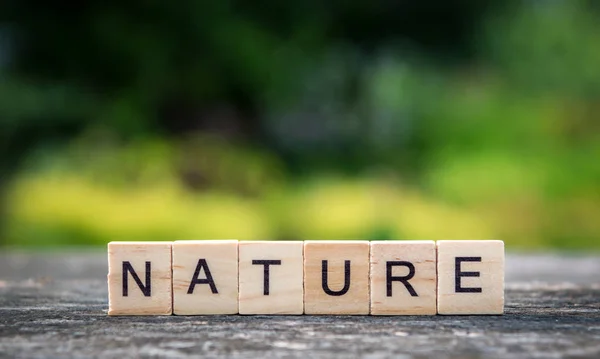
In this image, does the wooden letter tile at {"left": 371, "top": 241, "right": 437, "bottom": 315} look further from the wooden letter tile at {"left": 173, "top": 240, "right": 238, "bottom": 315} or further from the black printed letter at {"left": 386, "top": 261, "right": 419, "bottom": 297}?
the wooden letter tile at {"left": 173, "top": 240, "right": 238, "bottom": 315}

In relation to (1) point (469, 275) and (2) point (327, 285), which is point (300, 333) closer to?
(2) point (327, 285)

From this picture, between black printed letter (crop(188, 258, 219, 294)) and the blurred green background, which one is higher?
the blurred green background

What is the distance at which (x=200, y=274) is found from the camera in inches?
50.0

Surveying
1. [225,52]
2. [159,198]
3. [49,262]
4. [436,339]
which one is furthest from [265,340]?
[225,52]

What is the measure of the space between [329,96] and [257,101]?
1.71 ft

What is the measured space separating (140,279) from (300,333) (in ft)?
1.10

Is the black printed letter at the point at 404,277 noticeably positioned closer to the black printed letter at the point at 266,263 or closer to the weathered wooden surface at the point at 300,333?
the weathered wooden surface at the point at 300,333

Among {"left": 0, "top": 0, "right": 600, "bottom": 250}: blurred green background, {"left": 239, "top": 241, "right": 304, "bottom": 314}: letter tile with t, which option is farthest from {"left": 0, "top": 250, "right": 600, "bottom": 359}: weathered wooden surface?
{"left": 0, "top": 0, "right": 600, "bottom": 250}: blurred green background

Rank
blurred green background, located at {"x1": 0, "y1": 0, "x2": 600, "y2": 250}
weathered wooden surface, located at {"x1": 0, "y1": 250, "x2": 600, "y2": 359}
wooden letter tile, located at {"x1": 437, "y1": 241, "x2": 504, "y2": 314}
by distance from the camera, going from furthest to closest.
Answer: blurred green background, located at {"x1": 0, "y1": 0, "x2": 600, "y2": 250} → wooden letter tile, located at {"x1": 437, "y1": 241, "x2": 504, "y2": 314} → weathered wooden surface, located at {"x1": 0, "y1": 250, "x2": 600, "y2": 359}

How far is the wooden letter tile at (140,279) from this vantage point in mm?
1268

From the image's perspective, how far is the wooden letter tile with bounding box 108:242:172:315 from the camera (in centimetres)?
127

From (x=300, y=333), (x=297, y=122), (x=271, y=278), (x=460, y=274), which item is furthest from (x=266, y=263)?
(x=297, y=122)

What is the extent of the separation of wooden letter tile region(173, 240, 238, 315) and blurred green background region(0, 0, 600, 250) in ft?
9.47

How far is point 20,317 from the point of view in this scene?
1.27m
